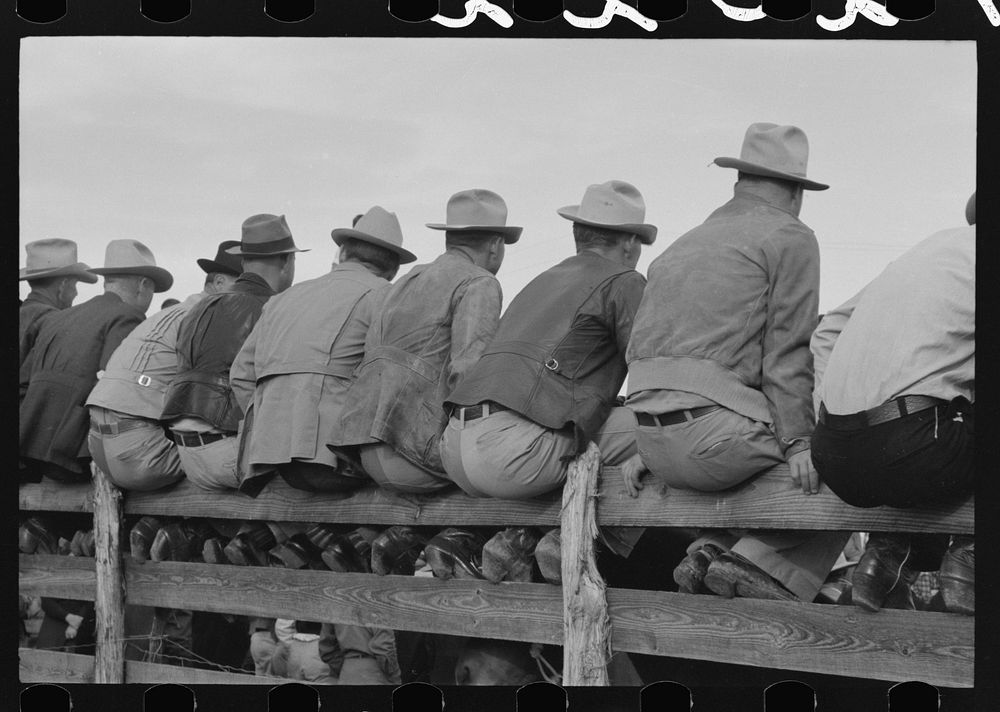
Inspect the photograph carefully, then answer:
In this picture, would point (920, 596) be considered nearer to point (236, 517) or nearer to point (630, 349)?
point (630, 349)

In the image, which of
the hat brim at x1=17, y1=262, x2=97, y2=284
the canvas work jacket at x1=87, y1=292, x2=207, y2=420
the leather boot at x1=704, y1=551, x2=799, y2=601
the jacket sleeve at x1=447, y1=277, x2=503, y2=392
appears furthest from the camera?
the hat brim at x1=17, y1=262, x2=97, y2=284

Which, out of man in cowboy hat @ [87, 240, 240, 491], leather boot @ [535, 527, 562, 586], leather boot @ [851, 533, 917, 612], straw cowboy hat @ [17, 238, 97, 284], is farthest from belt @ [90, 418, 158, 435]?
leather boot @ [851, 533, 917, 612]

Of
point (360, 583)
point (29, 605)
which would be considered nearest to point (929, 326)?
point (360, 583)

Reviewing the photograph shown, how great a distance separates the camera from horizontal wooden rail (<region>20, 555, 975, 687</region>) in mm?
5117

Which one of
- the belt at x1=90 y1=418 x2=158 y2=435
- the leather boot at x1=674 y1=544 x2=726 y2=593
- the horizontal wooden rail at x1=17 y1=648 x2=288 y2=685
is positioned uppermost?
the belt at x1=90 y1=418 x2=158 y2=435

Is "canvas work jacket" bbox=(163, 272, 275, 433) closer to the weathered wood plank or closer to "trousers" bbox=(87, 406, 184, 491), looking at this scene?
"trousers" bbox=(87, 406, 184, 491)

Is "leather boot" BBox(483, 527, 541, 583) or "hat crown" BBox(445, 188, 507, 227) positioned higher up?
"hat crown" BBox(445, 188, 507, 227)

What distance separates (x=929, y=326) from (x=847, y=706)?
148cm

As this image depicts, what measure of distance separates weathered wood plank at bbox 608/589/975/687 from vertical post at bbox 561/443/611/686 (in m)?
0.08

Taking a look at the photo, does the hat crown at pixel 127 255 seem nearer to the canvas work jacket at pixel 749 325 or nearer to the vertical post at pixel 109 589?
the vertical post at pixel 109 589

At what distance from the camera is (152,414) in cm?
833

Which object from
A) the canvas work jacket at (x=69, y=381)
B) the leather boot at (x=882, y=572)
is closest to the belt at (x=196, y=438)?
the canvas work jacket at (x=69, y=381)

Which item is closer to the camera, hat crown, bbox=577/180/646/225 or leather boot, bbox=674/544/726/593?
leather boot, bbox=674/544/726/593

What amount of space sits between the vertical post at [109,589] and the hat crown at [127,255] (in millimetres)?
1429
